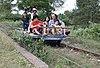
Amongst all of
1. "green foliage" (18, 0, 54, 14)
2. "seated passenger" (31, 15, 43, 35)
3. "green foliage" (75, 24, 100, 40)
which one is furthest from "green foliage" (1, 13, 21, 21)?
"seated passenger" (31, 15, 43, 35)

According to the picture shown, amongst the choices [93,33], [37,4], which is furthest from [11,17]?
[93,33]

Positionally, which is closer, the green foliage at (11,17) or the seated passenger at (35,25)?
the seated passenger at (35,25)

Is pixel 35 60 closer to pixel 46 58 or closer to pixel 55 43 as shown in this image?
pixel 46 58

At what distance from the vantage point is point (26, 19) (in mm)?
15969

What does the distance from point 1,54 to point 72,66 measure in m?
2.37

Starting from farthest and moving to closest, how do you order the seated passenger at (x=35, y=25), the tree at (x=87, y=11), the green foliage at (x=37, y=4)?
the tree at (x=87, y=11) → the green foliage at (x=37, y=4) → the seated passenger at (x=35, y=25)

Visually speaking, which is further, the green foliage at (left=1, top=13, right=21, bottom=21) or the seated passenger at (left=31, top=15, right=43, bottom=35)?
the green foliage at (left=1, top=13, right=21, bottom=21)

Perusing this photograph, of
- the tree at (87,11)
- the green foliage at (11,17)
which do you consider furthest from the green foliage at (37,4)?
the tree at (87,11)

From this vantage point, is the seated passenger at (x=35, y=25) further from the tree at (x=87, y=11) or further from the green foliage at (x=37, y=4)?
the tree at (x=87, y=11)

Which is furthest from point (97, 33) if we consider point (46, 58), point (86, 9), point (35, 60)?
point (86, 9)

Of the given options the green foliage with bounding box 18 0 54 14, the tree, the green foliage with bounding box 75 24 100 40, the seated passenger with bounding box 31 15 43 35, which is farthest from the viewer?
the tree

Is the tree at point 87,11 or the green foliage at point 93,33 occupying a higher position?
the green foliage at point 93,33

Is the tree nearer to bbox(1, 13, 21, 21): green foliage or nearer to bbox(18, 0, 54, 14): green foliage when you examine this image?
bbox(18, 0, 54, 14): green foliage

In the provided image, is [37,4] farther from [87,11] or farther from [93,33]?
[93,33]
